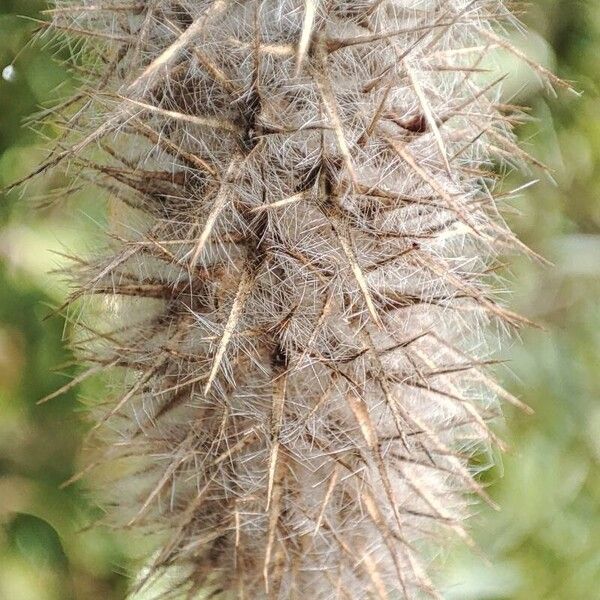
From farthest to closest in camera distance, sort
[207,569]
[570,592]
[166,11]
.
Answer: [570,592]
[207,569]
[166,11]

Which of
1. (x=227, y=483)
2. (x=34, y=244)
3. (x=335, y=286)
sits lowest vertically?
(x=34, y=244)

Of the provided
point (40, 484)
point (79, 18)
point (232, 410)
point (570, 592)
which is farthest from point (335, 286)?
point (570, 592)

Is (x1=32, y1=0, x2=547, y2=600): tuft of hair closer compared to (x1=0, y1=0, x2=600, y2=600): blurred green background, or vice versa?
(x1=32, y1=0, x2=547, y2=600): tuft of hair

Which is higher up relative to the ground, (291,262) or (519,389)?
(291,262)

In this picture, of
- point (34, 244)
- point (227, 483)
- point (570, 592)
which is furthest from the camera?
point (570, 592)

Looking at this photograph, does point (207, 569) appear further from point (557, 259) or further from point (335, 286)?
point (557, 259)
